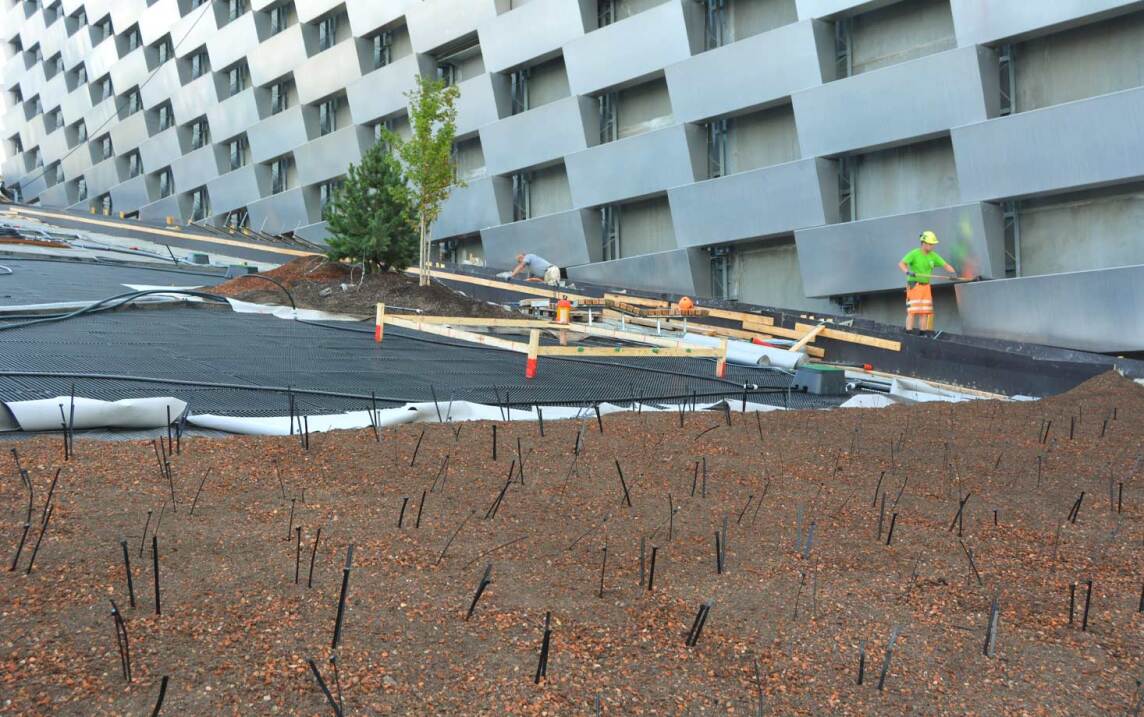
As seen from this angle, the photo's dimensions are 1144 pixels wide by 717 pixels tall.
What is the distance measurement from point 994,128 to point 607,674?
1439 cm

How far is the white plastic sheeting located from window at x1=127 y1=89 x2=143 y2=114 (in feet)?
136

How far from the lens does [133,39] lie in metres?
43.0

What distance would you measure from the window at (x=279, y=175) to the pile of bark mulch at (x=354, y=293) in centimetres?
1863

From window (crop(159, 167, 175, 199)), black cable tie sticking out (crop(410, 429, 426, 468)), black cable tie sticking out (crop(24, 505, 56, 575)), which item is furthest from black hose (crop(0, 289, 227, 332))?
window (crop(159, 167, 175, 199))

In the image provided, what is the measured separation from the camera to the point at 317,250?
2745 centimetres

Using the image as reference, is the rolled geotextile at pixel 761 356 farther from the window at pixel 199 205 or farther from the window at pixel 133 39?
the window at pixel 133 39

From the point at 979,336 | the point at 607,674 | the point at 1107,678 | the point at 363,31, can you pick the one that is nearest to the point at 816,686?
the point at 607,674

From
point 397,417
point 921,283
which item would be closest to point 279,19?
point 921,283

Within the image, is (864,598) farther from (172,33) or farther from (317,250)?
(172,33)

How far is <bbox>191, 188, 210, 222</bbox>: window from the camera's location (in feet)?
127

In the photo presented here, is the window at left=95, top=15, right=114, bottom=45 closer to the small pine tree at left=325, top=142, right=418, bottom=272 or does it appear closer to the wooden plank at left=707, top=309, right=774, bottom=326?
the small pine tree at left=325, top=142, right=418, bottom=272

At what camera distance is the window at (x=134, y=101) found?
41938 mm

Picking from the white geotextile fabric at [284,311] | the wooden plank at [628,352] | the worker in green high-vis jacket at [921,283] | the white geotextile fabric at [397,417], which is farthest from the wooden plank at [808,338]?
the white geotextile fabric at [284,311]

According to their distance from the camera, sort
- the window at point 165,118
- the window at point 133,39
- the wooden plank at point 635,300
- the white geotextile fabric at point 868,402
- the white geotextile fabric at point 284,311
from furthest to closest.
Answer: the window at point 133,39 < the window at point 165,118 < the wooden plank at point 635,300 < the white geotextile fabric at point 284,311 < the white geotextile fabric at point 868,402
